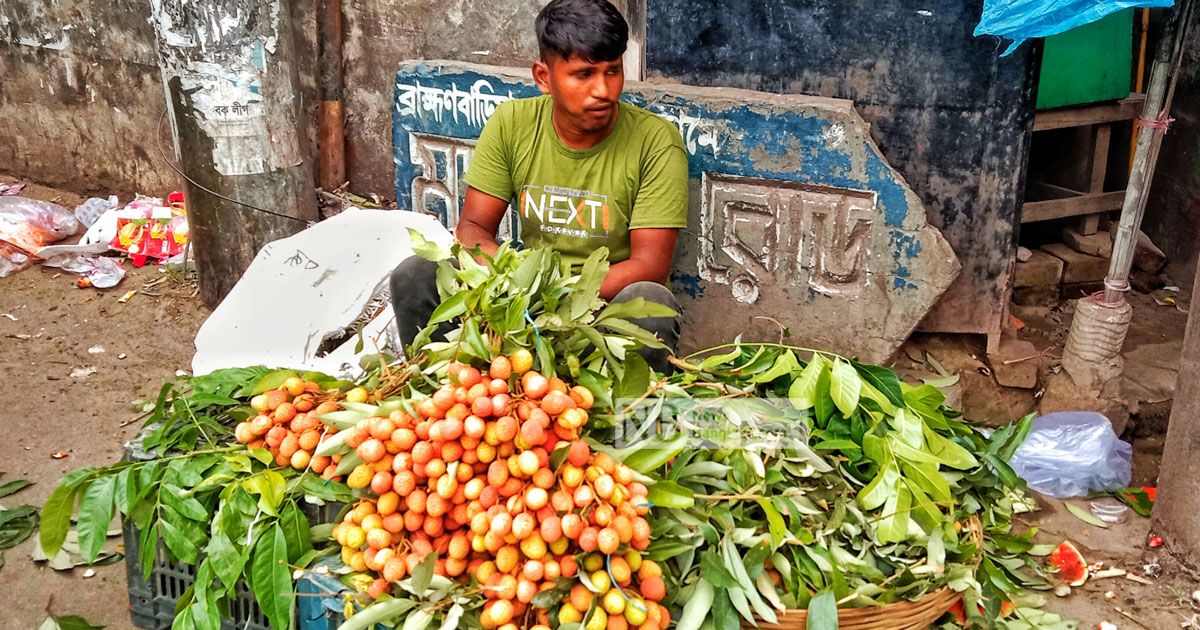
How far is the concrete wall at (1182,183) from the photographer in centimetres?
456

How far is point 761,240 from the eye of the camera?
381 cm

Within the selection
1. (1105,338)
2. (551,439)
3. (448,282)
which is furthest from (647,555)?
(1105,338)

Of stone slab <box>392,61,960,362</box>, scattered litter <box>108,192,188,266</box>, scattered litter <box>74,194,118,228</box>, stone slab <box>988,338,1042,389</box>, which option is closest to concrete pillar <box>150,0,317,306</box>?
scattered litter <box>108,192,188,266</box>

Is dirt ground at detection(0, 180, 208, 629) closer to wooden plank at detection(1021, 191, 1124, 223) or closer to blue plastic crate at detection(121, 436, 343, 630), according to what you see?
blue plastic crate at detection(121, 436, 343, 630)

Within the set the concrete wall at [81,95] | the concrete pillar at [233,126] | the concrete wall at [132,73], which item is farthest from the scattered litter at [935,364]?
the concrete wall at [81,95]

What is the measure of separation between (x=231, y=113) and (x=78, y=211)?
6.43 feet

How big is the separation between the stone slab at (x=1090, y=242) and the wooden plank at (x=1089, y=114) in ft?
1.61

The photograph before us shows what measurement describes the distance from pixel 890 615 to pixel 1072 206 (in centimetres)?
269

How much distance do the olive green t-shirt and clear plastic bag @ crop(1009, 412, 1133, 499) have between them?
1391 millimetres

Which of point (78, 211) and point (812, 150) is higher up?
point (812, 150)

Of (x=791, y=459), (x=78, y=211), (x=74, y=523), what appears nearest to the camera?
(x=791, y=459)

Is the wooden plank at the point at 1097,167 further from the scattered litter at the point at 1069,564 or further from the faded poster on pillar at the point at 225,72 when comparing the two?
the faded poster on pillar at the point at 225,72

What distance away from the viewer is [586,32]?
294 centimetres

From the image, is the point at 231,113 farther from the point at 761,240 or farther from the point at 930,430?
the point at 930,430
